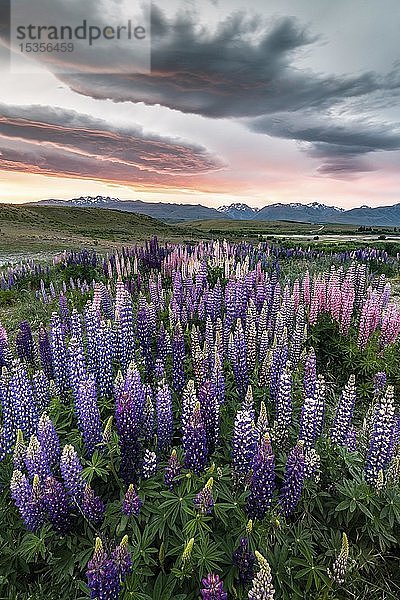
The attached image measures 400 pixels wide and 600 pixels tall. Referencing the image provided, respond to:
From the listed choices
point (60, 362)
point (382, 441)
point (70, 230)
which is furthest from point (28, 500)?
point (70, 230)

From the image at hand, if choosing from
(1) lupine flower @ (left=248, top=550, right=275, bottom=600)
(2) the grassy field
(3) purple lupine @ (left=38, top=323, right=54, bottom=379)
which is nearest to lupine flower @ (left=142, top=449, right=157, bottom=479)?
(1) lupine flower @ (left=248, top=550, right=275, bottom=600)

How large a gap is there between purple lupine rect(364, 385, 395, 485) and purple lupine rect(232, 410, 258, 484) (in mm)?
1302

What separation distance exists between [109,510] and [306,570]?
1781 mm

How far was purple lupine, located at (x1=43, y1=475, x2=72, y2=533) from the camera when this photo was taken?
336 centimetres

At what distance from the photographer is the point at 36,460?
356 centimetres

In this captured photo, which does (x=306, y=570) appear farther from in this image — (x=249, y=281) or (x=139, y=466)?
(x=249, y=281)

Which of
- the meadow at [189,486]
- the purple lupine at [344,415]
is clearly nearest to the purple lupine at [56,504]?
the meadow at [189,486]

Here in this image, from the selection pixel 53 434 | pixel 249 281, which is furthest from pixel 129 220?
pixel 53 434

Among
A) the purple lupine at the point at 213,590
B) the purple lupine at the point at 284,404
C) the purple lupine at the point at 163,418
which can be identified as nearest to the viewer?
the purple lupine at the point at 213,590

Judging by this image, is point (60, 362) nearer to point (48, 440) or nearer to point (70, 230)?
point (48, 440)

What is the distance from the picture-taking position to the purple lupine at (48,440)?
380cm

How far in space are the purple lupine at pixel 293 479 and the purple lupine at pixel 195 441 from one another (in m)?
0.75

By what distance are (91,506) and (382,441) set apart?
283 centimetres

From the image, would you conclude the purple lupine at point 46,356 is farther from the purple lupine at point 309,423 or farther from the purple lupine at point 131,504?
the purple lupine at point 309,423
